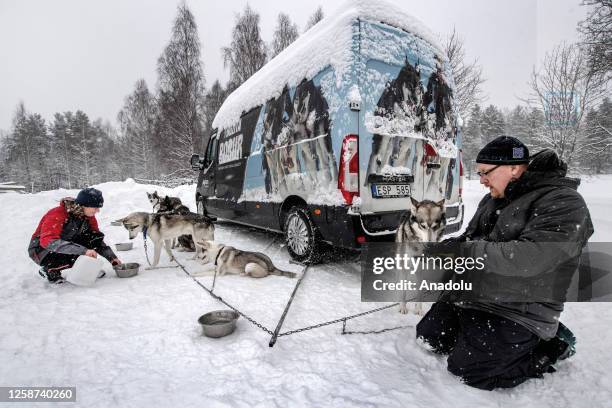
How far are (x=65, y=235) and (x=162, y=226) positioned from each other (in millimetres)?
1164

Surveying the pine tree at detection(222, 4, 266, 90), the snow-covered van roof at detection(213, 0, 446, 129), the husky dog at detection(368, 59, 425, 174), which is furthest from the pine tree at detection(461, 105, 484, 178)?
the husky dog at detection(368, 59, 425, 174)

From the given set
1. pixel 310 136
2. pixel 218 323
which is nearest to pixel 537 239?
pixel 218 323

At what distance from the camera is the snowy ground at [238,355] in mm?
1706

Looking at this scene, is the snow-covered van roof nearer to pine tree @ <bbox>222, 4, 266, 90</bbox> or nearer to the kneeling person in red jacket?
the kneeling person in red jacket

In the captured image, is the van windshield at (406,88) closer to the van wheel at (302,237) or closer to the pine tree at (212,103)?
the van wheel at (302,237)

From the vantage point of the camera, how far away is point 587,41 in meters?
10.1

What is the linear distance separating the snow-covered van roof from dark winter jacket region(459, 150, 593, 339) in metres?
2.21

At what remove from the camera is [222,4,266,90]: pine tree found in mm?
17984

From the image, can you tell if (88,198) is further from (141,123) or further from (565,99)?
(141,123)

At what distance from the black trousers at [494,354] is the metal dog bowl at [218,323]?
5.43 feet

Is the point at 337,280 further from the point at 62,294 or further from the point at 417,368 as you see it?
the point at 62,294

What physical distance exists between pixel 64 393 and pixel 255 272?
2288 millimetres

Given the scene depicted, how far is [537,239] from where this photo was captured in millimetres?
1609

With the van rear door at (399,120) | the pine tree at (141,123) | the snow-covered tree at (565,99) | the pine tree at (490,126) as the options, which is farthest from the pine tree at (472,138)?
the van rear door at (399,120)
